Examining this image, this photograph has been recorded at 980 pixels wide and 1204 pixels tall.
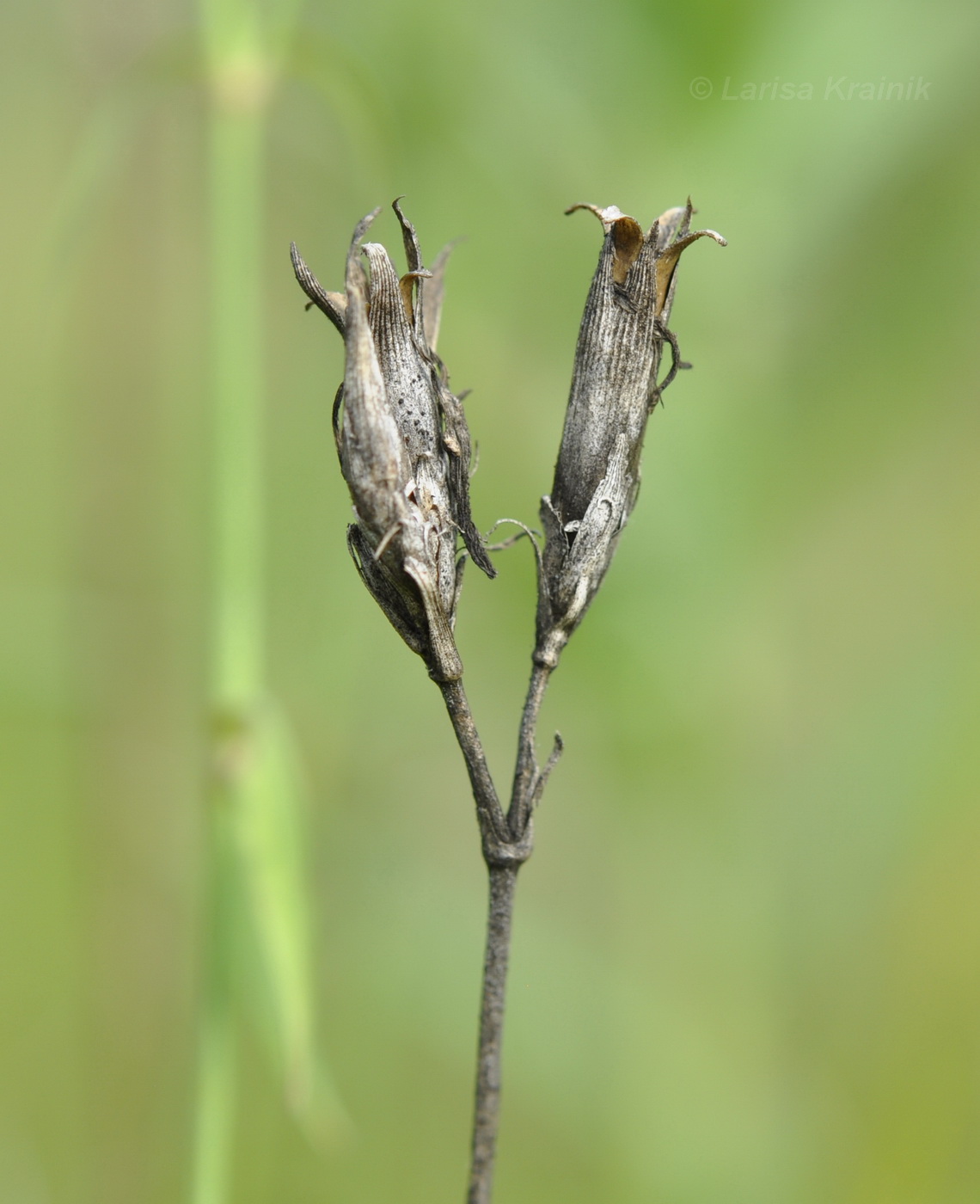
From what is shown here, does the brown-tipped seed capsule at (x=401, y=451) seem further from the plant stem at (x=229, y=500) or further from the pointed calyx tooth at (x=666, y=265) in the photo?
the plant stem at (x=229, y=500)

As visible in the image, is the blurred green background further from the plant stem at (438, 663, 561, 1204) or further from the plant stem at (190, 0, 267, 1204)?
the plant stem at (438, 663, 561, 1204)

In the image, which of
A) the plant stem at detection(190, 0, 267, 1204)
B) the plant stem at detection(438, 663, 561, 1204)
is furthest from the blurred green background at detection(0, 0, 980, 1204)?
the plant stem at detection(438, 663, 561, 1204)

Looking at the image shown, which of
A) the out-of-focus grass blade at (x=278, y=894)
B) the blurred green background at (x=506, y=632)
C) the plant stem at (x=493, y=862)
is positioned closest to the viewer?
the plant stem at (x=493, y=862)

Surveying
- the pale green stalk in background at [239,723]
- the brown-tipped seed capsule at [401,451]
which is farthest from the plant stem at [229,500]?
the brown-tipped seed capsule at [401,451]

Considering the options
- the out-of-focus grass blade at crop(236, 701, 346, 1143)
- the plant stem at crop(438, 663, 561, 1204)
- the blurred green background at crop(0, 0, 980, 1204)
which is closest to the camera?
the plant stem at crop(438, 663, 561, 1204)

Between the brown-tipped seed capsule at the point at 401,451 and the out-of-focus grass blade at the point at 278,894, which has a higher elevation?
the brown-tipped seed capsule at the point at 401,451

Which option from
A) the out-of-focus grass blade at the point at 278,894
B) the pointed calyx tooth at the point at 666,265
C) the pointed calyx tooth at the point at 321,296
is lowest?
the out-of-focus grass blade at the point at 278,894

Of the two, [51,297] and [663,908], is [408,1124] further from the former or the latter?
[51,297]

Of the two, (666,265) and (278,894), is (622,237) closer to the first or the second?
(666,265)
